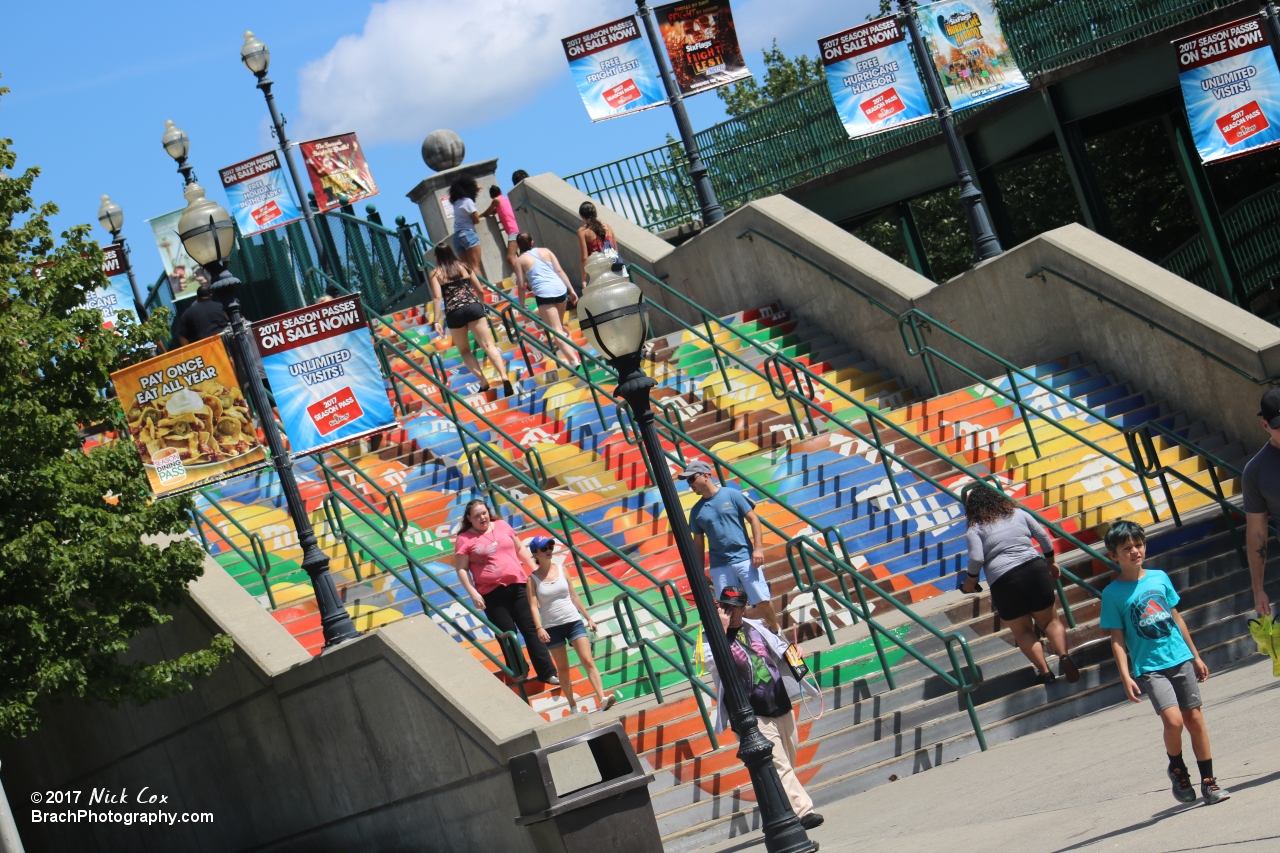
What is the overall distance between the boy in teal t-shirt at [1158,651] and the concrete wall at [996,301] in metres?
7.15

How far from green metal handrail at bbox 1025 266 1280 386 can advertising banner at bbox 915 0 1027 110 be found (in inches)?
75.2

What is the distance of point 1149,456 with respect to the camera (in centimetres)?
1284

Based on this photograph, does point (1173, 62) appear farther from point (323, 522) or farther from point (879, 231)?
point (879, 231)

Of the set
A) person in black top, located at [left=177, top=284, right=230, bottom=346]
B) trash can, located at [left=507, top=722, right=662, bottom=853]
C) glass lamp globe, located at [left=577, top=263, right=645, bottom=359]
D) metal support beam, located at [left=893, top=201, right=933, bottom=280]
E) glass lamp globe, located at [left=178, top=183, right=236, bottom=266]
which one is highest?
person in black top, located at [left=177, top=284, right=230, bottom=346]

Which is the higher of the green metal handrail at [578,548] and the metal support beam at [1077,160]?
the metal support beam at [1077,160]

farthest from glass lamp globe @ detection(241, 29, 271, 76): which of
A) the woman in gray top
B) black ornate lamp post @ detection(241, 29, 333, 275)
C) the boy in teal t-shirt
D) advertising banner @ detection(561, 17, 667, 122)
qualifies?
the boy in teal t-shirt

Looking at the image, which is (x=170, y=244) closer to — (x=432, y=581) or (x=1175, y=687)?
(x=432, y=581)

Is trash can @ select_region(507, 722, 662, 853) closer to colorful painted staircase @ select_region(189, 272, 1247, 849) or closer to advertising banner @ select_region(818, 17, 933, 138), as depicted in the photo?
colorful painted staircase @ select_region(189, 272, 1247, 849)

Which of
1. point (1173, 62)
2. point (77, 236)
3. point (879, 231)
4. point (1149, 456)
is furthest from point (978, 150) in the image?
point (879, 231)

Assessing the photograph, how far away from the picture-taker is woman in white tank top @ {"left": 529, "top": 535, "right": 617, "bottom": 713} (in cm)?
1116

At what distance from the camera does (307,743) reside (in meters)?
11.7

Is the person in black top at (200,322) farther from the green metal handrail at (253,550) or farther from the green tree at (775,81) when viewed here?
the green tree at (775,81)

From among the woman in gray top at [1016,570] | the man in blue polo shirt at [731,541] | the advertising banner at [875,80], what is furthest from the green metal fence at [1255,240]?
the man in blue polo shirt at [731,541]

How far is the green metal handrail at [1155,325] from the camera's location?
13.6 meters
